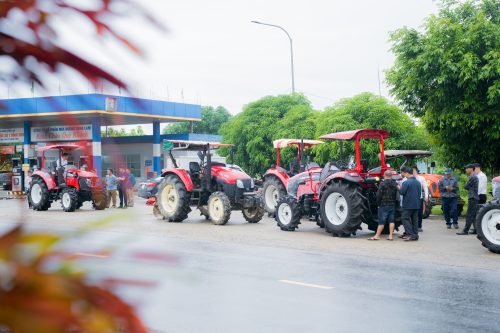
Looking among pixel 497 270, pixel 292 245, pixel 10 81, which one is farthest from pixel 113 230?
pixel 292 245

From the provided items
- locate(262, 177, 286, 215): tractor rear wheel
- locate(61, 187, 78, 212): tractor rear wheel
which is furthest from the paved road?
locate(61, 187, 78, 212): tractor rear wheel

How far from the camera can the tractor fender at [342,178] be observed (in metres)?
12.8

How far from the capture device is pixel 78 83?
0.77 metres

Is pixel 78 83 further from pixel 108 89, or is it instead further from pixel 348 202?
pixel 348 202

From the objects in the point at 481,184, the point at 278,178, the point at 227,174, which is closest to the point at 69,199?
the point at 227,174

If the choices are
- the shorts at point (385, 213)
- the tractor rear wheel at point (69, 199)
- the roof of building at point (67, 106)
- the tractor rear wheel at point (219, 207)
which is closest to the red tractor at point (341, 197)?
the shorts at point (385, 213)

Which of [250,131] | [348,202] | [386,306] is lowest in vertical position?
[386,306]

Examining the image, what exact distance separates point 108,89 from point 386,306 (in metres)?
6.23

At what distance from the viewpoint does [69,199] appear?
19.9 meters

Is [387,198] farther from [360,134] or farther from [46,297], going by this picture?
[46,297]

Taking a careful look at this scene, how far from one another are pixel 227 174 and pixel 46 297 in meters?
16.1

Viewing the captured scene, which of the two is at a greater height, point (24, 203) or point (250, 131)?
point (250, 131)

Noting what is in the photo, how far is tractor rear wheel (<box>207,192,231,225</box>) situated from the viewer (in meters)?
15.4

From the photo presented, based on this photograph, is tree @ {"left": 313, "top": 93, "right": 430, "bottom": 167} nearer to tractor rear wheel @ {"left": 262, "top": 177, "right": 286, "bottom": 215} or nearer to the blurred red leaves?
tractor rear wheel @ {"left": 262, "top": 177, "right": 286, "bottom": 215}
